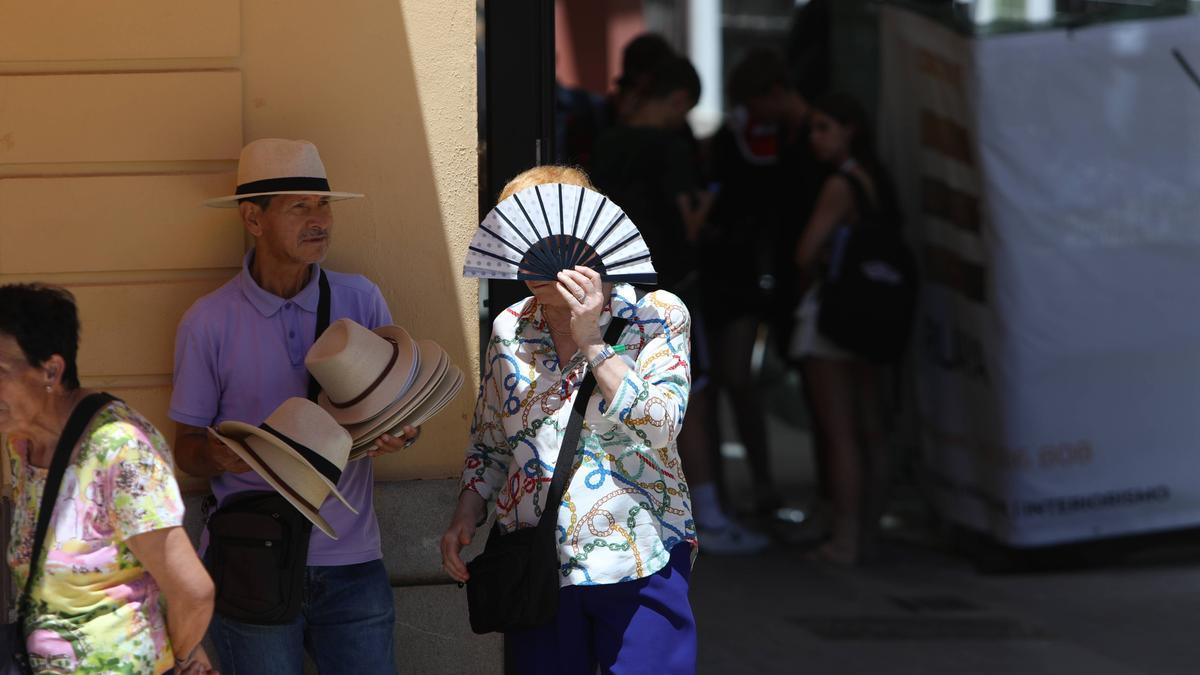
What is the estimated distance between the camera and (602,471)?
11.2ft

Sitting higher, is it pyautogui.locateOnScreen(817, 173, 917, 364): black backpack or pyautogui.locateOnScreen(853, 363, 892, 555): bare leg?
pyautogui.locateOnScreen(817, 173, 917, 364): black backpack

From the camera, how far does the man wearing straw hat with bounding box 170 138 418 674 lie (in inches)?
147

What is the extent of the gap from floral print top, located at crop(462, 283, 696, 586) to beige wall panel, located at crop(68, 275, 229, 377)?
45.9 inches

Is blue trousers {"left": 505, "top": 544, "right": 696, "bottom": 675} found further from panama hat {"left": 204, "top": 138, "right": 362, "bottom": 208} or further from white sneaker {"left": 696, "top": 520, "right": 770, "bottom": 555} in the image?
white sneaker {"left": 696, "top": 520, "right": 770, "bottom": 555}

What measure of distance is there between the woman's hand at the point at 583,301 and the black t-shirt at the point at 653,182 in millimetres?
3182

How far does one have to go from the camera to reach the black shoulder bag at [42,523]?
294 centimetres

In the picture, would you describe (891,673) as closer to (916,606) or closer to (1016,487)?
(916,606)

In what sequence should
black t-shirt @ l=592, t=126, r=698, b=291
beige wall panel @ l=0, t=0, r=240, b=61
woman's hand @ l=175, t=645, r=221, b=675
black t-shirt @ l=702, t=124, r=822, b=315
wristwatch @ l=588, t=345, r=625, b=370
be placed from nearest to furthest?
woman's hand @ l=175, t=645, r=221, b=675
wristwatch @ l=588, t=345, r=625, b=370
beige wall panel @ l=0, t=0, r=240, b=61
black t-shirt @ l=592, t=126, r=698, b=291
black t-shirt @ l=702, t=124, r=822, b=315

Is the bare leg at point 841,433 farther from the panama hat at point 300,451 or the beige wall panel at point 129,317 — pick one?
the panama hat at point 300,451

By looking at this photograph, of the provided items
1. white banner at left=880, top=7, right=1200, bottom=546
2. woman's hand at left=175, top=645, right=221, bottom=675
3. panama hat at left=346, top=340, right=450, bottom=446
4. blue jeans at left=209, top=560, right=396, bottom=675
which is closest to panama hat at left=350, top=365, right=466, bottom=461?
panama hat at left=346, top=340, right=450, bottom=446

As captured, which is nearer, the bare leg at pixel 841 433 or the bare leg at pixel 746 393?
the bare leg at pixel 841 433

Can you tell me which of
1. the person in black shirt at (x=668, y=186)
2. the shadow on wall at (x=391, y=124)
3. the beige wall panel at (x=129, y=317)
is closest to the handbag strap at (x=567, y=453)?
the shadow on wall at (x=391, y=124)

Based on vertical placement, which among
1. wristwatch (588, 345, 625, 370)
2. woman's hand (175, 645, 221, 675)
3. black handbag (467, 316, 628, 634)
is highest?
wristwatch (588, 345, 625, 370)

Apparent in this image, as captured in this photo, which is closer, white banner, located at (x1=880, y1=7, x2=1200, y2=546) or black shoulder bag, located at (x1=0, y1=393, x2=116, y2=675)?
black shoulder bag, located at (x1=0, y1=393, x2=116, y2=675)
